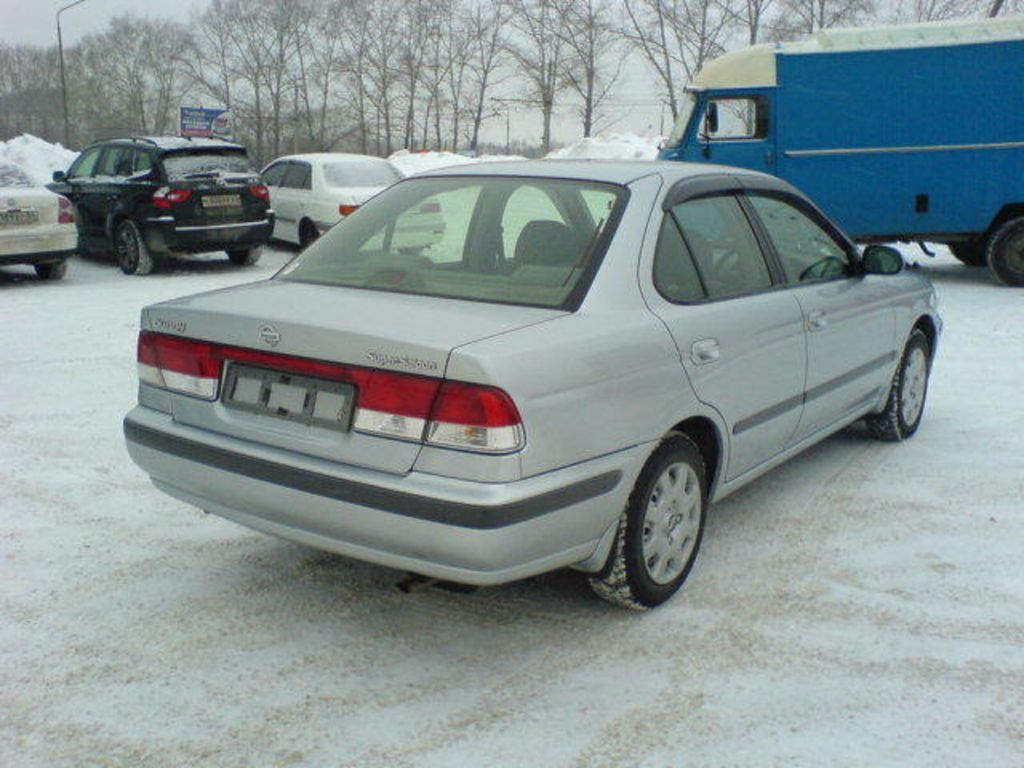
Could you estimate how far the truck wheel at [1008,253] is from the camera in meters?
12.1

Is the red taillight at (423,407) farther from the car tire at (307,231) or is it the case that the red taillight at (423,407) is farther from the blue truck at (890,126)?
the car tire at (307,231)

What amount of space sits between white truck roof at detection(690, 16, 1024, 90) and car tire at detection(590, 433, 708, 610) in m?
9.71

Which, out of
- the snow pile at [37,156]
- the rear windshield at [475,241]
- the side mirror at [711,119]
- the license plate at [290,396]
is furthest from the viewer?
the snow pile at [37,156]

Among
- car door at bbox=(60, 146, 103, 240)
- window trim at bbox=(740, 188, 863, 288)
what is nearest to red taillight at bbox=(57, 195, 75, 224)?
car door at bbox=(60, 146, 103, 240)

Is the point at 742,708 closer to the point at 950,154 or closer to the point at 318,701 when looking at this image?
the point at 318,701

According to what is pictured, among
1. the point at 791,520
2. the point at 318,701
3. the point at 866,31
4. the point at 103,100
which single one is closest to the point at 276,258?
the point at 866,31

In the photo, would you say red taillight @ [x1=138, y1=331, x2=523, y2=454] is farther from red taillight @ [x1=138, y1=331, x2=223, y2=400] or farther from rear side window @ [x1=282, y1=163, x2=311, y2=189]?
rear side window @ [x1=282, y1=163, x2=311, y2=189]

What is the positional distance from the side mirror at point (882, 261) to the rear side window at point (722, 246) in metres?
0.99

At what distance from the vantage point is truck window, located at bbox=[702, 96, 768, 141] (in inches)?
498

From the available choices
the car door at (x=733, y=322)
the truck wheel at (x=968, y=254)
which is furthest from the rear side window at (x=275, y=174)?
the car door at (x=733, y=322)

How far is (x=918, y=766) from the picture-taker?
2.83 meters

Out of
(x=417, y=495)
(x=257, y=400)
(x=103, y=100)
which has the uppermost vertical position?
(x=103, y=100)

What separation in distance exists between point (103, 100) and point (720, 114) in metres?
69.2

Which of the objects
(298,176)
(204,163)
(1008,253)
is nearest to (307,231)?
(298,176)
